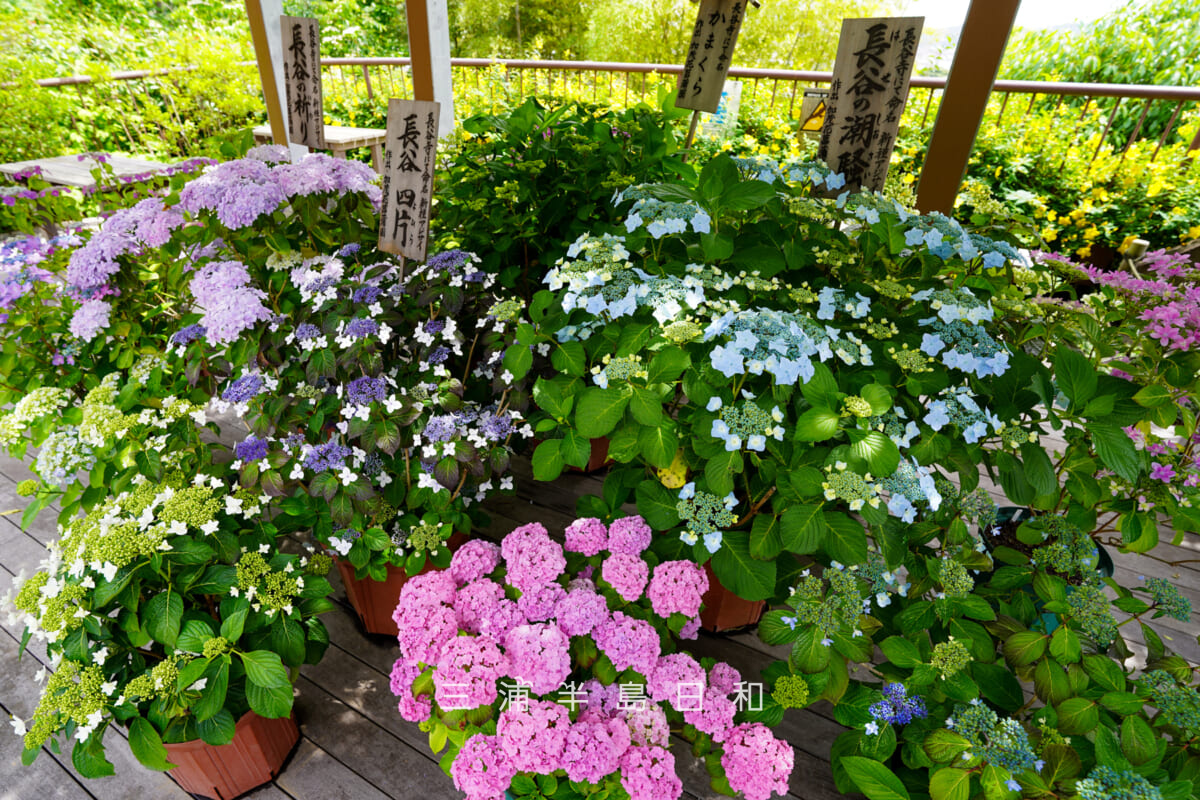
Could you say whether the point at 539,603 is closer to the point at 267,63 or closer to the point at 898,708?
the point at 898,708

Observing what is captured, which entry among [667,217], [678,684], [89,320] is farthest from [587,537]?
[89,320]

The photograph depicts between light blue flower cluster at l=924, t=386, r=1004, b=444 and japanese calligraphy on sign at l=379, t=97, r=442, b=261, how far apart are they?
1.13 meters

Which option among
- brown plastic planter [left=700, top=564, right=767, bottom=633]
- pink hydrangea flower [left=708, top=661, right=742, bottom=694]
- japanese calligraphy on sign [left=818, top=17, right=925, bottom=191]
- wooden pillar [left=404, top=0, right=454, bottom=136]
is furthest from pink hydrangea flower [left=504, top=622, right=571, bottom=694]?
wooden pillar [left=404, top=0, right=454, bottom=136]

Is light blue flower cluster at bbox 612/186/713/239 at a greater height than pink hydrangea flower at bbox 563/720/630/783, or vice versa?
light blue flower cluster at bbox 612/186/713/239

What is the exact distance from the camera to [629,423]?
1.17m

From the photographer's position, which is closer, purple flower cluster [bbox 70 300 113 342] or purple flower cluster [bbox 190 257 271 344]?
purple flower cluster [bbox 190 257 271 344]

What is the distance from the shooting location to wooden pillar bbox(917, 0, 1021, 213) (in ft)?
5.42

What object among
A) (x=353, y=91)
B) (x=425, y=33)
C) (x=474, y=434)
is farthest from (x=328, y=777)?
(x=353, y=91)

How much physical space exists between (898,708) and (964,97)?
1670 millimetres

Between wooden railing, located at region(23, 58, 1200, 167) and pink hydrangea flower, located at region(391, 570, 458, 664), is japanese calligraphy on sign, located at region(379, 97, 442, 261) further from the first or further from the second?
wooden railing, located at region(23, 58, 1200, 167)

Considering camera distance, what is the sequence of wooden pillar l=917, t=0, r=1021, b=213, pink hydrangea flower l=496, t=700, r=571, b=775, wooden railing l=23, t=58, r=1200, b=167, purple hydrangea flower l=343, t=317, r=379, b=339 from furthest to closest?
wooden railing l=23, t=58, r=1200, b=167
wooden pillar l=917, t=0, r=1021, b=213
purple hydrangea flower l=343, t=317, r=379, b=339
pink hydrangea flower l=496, t=700, r=571, b=775

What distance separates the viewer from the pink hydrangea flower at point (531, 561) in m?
1.08

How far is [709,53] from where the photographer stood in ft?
6.29

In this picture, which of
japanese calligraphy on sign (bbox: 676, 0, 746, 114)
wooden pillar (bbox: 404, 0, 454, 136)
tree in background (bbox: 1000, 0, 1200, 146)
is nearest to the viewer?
japanese calligraphy on sign (bbox: 676, 0, 746, 114)
